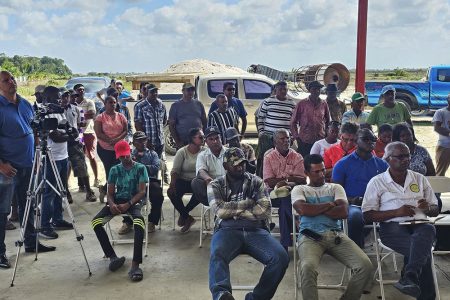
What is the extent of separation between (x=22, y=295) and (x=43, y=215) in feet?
5.45

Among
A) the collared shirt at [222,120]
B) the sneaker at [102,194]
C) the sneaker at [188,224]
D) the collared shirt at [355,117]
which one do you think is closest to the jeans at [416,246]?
the sneaker at [188,224]

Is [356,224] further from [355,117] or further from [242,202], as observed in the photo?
[355,117]

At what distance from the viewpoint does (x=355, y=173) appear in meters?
4.96

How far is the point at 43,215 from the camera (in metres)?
5.98

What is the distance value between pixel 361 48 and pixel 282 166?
5.06 m

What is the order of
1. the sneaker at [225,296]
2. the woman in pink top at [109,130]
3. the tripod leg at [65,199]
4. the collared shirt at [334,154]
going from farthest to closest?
1. the woman in pink top at [109,130]
2. the collared shirt at [334,154]
3. the tripod leg at [65,199]
4. the sneaker at [225,296]

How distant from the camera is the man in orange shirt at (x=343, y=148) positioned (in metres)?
5.56

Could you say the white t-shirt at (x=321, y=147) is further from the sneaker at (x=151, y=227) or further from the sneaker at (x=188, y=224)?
the sneaker at (x=151, y=227)

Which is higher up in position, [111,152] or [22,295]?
[111,152]

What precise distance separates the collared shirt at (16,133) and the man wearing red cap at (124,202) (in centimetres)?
86

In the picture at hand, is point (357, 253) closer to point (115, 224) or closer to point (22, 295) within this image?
point (22, 295)

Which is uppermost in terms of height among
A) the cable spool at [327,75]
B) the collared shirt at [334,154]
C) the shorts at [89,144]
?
the cable spool at [327,75]

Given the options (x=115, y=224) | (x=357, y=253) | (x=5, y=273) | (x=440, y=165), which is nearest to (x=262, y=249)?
(x=357, y=253)

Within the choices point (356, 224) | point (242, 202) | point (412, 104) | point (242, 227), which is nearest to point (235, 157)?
point (242, 202)
